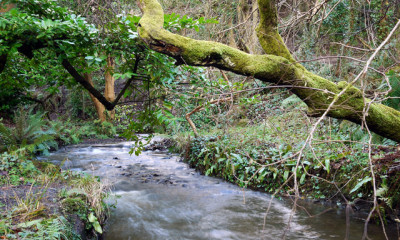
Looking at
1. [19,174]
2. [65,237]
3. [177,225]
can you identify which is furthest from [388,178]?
[19,174]

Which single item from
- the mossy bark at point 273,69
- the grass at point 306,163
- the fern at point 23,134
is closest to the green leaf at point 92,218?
the grass at point 306,163

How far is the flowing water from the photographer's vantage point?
13.8ft

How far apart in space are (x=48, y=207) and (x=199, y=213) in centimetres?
260

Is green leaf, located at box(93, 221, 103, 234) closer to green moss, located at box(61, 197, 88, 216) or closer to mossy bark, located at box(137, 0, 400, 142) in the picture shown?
green moss, located at box(61, 197, 88, 216)

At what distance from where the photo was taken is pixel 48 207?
131 inches

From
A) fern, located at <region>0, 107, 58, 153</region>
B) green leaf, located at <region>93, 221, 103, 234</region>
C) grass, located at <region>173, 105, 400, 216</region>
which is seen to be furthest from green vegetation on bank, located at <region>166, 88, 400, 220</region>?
fern, located at <region>0, 107, 58, 153</region>

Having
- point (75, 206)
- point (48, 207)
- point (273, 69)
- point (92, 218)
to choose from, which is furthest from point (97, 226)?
point (273, 69)

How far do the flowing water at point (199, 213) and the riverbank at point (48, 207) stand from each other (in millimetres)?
519

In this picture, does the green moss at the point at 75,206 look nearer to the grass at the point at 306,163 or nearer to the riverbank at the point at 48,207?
the riverbank at the point at 48,207

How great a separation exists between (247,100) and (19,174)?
165 inches

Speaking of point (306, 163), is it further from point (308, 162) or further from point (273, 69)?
point (273, 69)

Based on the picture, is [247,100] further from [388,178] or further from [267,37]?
[388,178]

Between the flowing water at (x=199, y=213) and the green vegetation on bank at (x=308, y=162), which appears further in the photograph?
the flowing water at (x=199, y=213)

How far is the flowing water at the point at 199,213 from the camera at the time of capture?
13.8 feet
